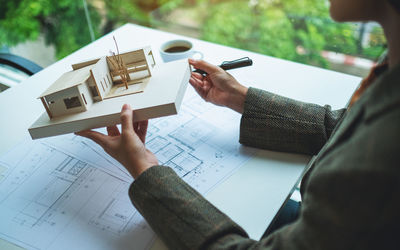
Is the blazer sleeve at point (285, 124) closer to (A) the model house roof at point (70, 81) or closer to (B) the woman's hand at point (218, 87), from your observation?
(B) the woman's hand at point (218, 87)

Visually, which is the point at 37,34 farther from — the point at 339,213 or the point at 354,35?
the point at 339,213

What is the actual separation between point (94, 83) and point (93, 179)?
24 centimetres

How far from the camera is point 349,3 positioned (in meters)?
0.53

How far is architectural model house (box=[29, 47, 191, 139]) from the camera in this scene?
730mm

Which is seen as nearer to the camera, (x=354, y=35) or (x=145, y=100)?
(x=145, y=100)

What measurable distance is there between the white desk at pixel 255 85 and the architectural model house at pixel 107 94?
0.24m

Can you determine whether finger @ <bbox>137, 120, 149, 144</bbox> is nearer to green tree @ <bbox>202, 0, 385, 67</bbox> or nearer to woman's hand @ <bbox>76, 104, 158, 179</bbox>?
woman's hand @ <bbox>76, 104, 158, 179</bbox>

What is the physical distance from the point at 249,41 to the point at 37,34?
195 cm

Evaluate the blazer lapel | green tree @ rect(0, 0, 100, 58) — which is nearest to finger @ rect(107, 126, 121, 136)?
the blazer lapel

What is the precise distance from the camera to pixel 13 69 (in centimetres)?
134

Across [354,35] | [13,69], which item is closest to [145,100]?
[13,69]

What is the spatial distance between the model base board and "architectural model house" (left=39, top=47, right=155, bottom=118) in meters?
0.02

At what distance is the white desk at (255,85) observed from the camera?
2.25 feet

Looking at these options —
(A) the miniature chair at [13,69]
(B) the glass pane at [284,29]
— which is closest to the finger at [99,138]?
(A) the miniature chair at [13,69]
